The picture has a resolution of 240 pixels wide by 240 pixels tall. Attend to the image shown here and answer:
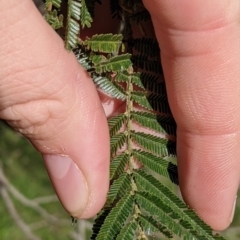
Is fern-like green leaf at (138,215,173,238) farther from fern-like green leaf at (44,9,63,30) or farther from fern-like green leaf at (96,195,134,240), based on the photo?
fern-like green leaf at (44,9,63,30)

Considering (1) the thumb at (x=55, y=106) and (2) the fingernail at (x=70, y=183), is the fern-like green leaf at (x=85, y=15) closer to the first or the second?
(1) the thumb at (x=55, y=106)

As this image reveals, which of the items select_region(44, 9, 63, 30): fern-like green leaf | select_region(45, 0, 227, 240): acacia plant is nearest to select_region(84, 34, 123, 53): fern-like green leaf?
select_region(45, 0, 227, 240): acacia plant

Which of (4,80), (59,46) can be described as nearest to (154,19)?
(59,46)

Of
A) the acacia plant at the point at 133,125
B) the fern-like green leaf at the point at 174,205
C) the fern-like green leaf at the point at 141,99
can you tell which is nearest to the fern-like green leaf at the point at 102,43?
the acacia plant at the point at 133,125

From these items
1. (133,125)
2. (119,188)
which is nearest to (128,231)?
(119,188)

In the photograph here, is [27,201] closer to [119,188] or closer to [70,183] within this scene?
[70,183]
